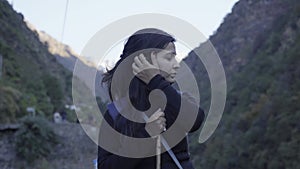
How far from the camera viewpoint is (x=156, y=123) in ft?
5.87

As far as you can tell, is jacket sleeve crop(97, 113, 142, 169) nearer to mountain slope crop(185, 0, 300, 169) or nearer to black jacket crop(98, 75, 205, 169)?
black jacket crop(98, 75, 205, 169)

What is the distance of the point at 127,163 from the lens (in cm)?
185

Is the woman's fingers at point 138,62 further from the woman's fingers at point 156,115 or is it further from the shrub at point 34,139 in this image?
the shrub at point 34,139

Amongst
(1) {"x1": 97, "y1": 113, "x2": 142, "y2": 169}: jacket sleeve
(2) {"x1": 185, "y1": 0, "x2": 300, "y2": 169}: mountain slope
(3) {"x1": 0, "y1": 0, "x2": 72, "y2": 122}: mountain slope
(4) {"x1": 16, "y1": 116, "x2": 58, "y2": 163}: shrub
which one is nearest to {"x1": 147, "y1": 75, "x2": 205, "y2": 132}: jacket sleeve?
(1) {"x1": 97, "y1": 113, "x2": 142, "y2": 169}: jacket sleeve

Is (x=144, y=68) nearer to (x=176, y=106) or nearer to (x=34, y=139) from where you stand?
(x=176, y=106)

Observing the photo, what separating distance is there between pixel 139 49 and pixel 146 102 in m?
0.21

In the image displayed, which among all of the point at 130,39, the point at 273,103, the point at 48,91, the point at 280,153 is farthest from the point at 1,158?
the point at 48,91

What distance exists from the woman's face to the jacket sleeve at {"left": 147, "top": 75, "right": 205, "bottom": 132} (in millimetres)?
74

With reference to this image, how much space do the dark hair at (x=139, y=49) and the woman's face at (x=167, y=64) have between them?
1.2 inches

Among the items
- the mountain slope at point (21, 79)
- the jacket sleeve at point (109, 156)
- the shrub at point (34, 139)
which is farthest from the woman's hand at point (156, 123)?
the mountain slope at point (21, 79)

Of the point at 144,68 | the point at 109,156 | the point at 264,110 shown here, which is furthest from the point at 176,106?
the point at 264,110

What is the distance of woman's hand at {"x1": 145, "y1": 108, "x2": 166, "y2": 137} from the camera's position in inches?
70.5

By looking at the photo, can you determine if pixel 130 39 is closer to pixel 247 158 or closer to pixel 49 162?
pixel 49 162

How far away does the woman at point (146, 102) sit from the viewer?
184 cm
